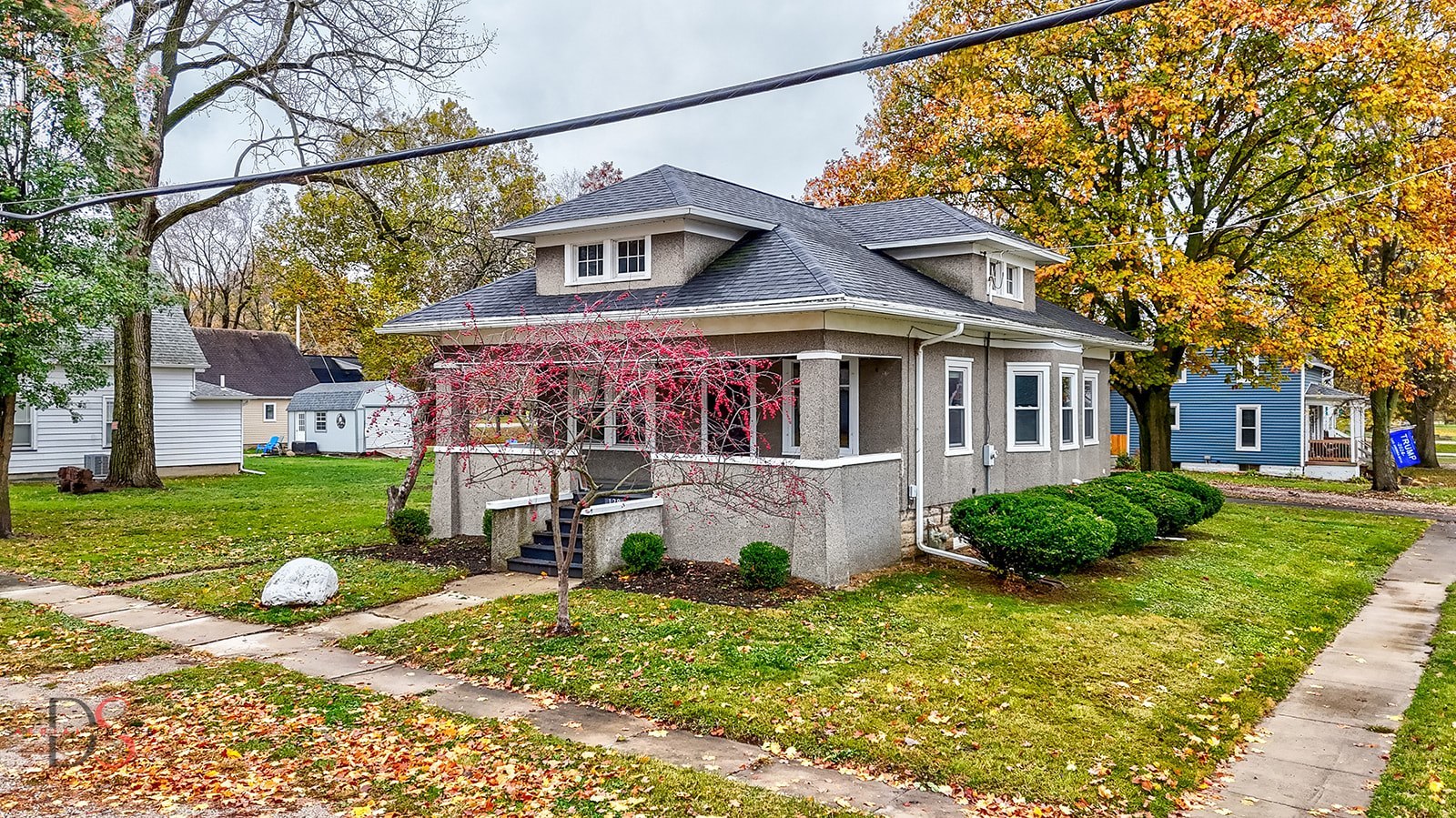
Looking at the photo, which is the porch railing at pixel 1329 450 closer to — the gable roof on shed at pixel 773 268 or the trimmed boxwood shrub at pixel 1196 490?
the trimmed boxwood shrub at pixel 1196 490

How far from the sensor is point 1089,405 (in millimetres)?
18438

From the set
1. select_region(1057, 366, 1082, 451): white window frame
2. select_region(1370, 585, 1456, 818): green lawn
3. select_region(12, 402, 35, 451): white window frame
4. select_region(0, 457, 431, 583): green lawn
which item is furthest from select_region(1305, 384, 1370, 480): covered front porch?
select_region(12, 402, 35, 451): white window frame

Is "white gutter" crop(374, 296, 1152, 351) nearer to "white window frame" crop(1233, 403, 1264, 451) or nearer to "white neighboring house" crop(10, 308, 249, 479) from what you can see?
"white neighboring house" crop(10, 308, 249, 479)

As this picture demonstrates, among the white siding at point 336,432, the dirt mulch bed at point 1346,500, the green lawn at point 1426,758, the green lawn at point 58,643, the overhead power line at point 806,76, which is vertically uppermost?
the overhead power line at point 806,76

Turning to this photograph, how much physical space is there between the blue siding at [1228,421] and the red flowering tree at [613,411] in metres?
23.3

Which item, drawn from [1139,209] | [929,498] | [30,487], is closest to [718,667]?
[929,498]

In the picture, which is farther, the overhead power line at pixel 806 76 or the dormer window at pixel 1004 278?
the dormer window at pixel 1004 278

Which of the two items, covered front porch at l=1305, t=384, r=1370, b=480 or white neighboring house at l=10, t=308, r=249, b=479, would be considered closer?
white neighboring house at l=10, t=308, r=249, b=479

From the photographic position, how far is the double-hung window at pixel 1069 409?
16703mm

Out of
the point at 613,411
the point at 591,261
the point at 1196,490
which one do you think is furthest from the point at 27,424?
the point at 1196,490

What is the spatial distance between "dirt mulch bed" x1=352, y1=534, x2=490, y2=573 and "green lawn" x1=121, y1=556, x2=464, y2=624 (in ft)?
0.95

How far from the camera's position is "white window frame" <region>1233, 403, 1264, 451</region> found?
2986 cm

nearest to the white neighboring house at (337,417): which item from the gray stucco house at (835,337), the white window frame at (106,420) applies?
the white window frame at (106,420)

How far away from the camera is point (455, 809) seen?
516 cm
